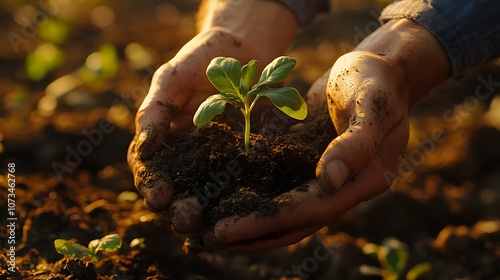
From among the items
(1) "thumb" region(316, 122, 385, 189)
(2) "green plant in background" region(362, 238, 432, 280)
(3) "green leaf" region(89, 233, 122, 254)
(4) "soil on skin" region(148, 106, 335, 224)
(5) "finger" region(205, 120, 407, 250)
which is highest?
(1) "thumb" region(316, 122, 385, 189)

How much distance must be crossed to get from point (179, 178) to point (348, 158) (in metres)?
0.61

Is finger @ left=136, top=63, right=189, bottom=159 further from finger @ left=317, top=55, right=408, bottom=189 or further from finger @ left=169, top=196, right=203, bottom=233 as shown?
finger @ left=317, top=55, right=408, bottom=189

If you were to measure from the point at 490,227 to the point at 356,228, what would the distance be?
649 millimetres

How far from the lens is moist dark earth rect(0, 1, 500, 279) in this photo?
7.76 ft

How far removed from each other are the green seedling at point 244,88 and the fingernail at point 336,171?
258 mm

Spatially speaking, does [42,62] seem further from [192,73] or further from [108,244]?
[108,244]

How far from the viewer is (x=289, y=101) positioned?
6.26ft

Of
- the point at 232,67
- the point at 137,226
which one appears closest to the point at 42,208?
the point at 137,226

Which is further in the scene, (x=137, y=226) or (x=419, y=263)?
(x=419, y=263)

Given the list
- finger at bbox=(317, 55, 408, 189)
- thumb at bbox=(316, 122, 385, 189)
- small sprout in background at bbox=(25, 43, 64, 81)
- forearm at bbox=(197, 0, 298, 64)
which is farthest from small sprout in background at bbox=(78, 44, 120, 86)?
thumb at bbox=(316, 122, 385, 189)

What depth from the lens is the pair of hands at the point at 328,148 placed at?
5.80 feet

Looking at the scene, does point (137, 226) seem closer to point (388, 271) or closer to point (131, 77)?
point (388, 271)

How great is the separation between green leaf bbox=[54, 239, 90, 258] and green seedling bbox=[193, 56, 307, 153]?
663mm

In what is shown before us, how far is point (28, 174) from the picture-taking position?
2938 mm
